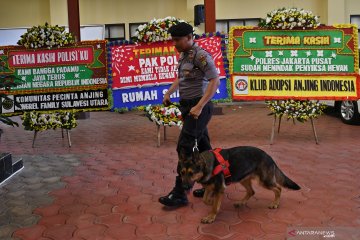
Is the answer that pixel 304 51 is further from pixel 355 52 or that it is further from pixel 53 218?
pixel 53 218

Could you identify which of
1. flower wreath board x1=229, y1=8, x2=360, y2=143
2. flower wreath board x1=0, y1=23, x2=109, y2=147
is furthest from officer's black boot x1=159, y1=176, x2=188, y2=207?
flower wreath board x1=0, y1=23, x2=109, y2=147

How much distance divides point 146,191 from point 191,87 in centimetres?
128

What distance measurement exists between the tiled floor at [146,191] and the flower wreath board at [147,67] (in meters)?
0.76

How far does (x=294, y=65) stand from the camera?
673 cm

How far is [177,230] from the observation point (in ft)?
11.8

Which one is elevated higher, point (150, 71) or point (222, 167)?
point (150, 71)

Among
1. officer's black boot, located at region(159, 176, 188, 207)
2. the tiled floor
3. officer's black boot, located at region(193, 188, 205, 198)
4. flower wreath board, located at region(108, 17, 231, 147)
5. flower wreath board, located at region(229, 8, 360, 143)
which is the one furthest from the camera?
flower wreath board, located at region(108, 17, 231, 147)

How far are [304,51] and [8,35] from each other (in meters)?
10.1

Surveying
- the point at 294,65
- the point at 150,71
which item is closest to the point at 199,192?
the point at 150,71

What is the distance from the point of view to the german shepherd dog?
139 inches

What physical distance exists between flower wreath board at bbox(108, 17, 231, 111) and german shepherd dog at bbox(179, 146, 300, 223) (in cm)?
315

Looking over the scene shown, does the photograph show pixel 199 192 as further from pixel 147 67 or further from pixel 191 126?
pixel 147 67

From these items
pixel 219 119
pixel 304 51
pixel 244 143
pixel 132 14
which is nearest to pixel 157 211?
pixel 244 143

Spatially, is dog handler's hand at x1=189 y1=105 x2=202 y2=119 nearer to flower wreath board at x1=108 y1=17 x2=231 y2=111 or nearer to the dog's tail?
the dog's tail
